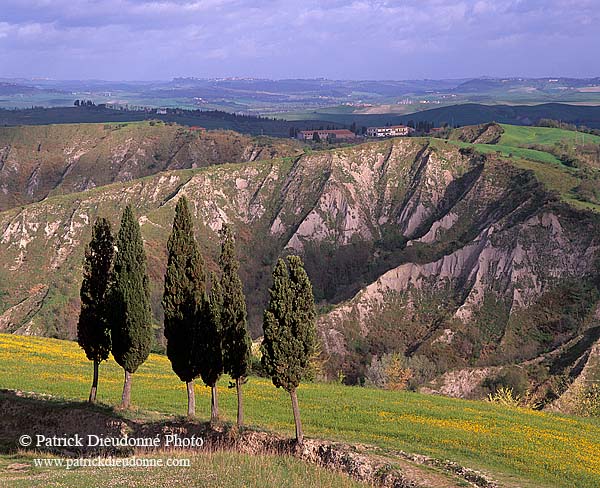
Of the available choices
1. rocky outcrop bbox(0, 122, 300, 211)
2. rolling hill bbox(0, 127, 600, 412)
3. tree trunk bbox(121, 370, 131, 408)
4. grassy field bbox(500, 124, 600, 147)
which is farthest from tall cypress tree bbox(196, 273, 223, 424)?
rocky outcrop bbox(0, 122, 300, 211)

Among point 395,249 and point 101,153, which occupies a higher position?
point 101,153

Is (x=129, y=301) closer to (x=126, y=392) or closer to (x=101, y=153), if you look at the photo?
(x=126, y=392)

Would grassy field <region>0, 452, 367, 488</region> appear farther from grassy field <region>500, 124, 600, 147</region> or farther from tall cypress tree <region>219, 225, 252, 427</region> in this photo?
grassy field <region>500, 124, 600, 147</region>

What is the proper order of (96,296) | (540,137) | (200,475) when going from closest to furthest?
1. (200,475)
2. (96,296)
3. (540,137)

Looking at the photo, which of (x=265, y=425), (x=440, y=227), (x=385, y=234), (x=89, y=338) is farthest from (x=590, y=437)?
(x=385, y=234)

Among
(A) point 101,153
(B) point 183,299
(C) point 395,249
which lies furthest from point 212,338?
(A) point 101,153

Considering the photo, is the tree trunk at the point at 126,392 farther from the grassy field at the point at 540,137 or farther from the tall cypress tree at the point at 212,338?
the grassy field at the point at 540,137

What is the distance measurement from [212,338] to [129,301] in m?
4.10

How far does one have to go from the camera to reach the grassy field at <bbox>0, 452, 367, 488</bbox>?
1750 cm

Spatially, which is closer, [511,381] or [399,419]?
[399,419]

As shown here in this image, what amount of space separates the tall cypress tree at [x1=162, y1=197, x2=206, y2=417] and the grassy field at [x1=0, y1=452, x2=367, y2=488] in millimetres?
6063

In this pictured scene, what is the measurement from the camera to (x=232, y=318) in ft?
81.0

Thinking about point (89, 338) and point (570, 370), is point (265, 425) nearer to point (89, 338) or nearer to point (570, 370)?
point (89, 338)

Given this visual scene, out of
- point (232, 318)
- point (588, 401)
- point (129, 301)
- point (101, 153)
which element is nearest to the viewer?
point (232, 318)
